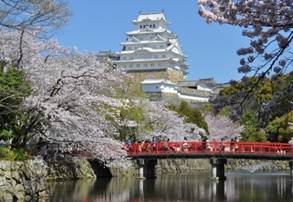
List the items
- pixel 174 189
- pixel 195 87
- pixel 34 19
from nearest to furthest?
1. pixel 34 19
2. pixel 174 189
3. pixel 195 87

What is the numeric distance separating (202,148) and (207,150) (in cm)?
32

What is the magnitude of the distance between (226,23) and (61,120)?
12.4 metres

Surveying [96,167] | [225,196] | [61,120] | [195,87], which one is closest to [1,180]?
[61,120]

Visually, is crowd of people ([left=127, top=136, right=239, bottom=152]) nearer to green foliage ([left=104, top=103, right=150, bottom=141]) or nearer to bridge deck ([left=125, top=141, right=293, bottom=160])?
bridge deck ([left=125, top=141, right=293, bottom=160])

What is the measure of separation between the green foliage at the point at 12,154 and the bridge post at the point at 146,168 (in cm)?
1429

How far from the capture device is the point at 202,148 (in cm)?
2983

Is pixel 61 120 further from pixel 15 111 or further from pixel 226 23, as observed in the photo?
pixel 226 23

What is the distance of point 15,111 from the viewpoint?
600 inches

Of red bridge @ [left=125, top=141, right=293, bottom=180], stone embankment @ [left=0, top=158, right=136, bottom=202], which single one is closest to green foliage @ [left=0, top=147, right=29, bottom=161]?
stone embankment @ [left=0, top=158, right=136, bottom=202]

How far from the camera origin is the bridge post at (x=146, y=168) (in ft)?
101

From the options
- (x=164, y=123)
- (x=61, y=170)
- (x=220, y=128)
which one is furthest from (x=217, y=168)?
(x=220, y=128)

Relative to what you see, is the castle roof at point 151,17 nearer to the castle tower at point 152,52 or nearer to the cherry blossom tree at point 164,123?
the castle tower at point 152,52

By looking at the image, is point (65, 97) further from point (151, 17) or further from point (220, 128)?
point (151, 17)

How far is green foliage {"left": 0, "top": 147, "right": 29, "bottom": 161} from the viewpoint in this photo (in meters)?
15.8
